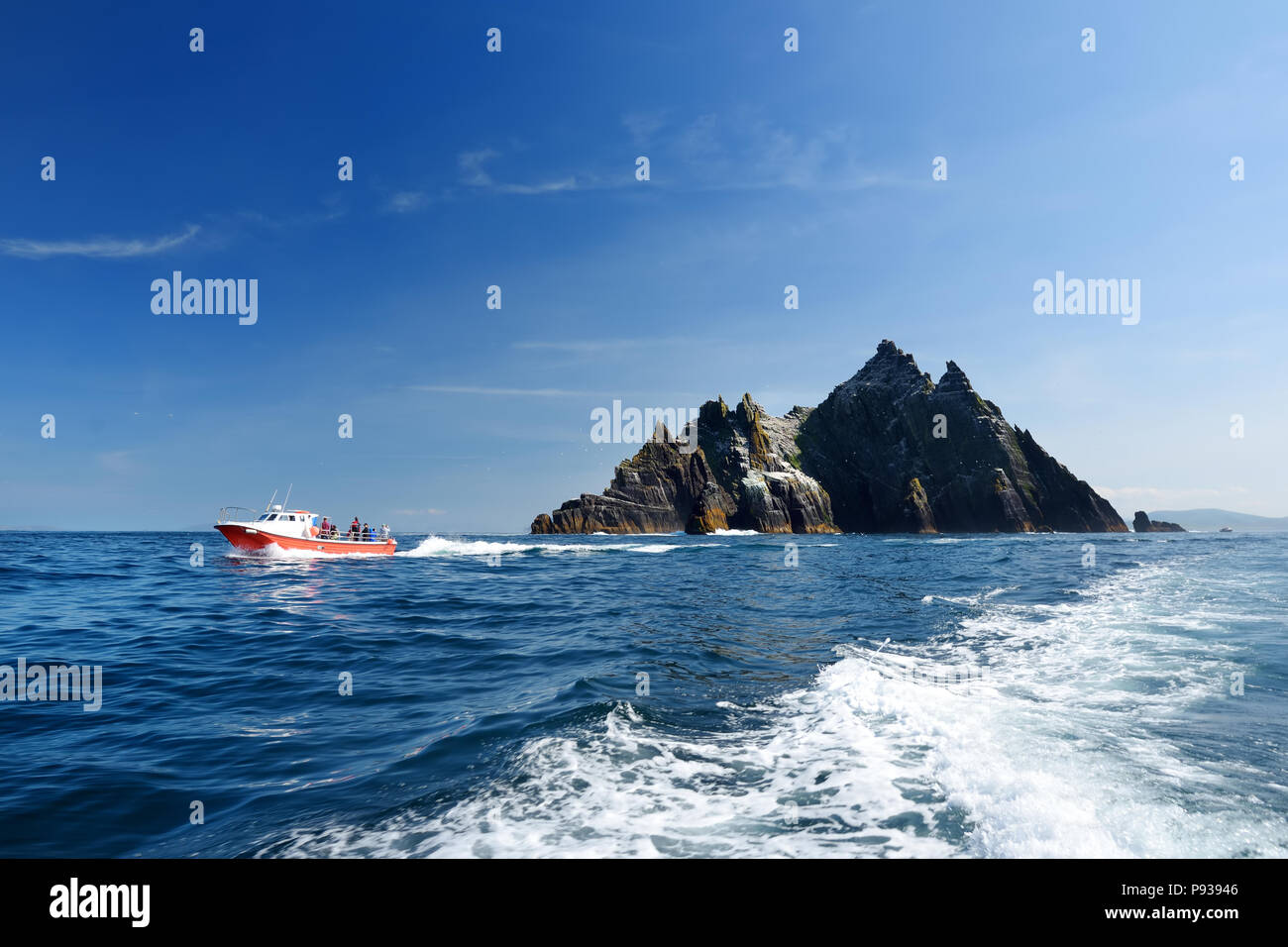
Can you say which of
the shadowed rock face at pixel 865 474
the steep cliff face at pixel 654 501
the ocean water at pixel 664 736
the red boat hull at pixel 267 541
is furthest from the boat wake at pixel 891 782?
the steep cliff face at pixel 654 501

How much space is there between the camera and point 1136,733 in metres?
8.35

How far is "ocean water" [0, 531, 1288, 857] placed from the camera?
586 centimetres

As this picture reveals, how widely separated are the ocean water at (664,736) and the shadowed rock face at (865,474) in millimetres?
126156

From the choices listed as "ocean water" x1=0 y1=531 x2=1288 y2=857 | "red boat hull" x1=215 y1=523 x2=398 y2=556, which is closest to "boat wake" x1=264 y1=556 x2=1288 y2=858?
"ocean water" x1=0 y1=531 x2=1288 y2=857

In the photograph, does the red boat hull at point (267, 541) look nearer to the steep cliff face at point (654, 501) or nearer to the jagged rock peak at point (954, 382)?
the steep cliff face at point (654, 501)

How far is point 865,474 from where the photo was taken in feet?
516

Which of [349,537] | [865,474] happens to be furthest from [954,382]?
[349,537]

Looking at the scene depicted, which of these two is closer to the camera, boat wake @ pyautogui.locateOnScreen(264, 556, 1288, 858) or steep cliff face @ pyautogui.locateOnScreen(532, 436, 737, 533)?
boat wake @ pyautogui.locateOnScreen(264, 556, 1288, 858)

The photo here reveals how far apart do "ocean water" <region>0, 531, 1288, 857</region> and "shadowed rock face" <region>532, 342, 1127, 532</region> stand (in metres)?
126

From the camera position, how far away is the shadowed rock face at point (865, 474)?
5561 inches

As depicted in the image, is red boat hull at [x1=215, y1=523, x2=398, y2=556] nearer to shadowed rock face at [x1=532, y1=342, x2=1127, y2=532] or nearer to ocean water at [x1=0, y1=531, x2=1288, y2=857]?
ocean water at [x1=0, y1=531, x2=1288, y2=857]

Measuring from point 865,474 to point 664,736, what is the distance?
161633 mm

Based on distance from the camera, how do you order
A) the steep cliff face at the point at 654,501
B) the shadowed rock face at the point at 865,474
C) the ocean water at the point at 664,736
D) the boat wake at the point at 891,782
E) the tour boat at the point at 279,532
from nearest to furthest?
the boat wake at the point at 891,782 < the ocean water at the point at 664,736 < the tour boat at the point at 279,532 < the shadowed rock face at the point at 865,474 < the steep cliff face at the point at 654,501
